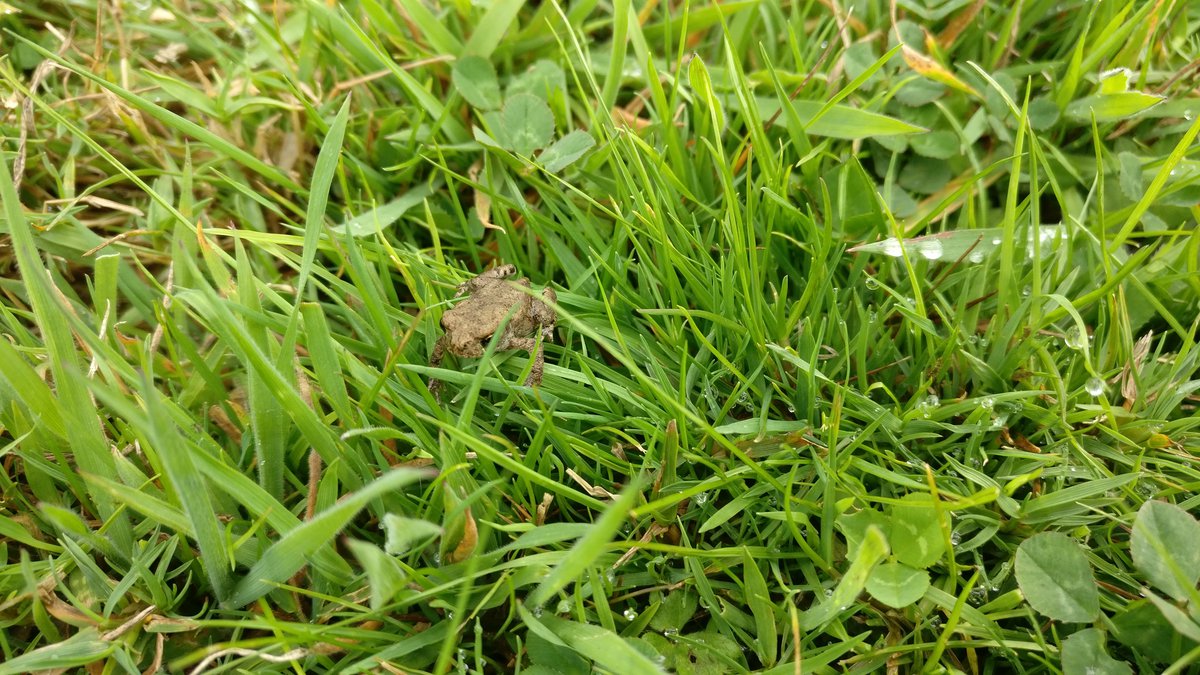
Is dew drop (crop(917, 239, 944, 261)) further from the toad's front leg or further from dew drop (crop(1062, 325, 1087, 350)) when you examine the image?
the toad's front leg

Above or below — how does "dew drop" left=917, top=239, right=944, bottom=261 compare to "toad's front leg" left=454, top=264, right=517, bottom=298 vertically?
below

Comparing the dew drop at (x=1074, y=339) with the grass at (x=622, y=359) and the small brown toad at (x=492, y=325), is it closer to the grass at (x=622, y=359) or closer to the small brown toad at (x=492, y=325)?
the grass at (x=622, y=359)

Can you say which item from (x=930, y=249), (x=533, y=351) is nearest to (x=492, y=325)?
(x=533, y=351)

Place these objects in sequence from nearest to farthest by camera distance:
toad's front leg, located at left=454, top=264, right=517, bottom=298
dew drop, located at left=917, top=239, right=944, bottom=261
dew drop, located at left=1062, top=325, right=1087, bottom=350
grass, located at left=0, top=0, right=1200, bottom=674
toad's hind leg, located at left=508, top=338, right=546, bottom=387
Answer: grass, located at left=0, top=0, right=1200, bottom=674, dew drop, located at left=1062, top=325, right=1087, bottom=350, toad's hind leg, located at left=508, top=338, right=546, bottom=387, dew drop, located at left=917, top=239, right=944, bottom=261, toad's front leg, located at left=454, top=264, right=517, bottom=298

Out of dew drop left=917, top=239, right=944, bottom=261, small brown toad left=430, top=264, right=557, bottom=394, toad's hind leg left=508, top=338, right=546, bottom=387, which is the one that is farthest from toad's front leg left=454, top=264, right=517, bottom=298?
dew drop left=917, top=239, right=944, bottom=261

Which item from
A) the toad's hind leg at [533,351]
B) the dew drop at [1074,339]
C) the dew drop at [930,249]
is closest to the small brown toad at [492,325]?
the toad's hind leg at [533,351]

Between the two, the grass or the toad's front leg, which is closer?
the grass

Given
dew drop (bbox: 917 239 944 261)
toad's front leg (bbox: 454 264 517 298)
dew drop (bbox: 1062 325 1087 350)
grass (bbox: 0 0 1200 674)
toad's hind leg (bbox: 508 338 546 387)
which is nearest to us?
grass (bbox: 0 0 1200 674)
